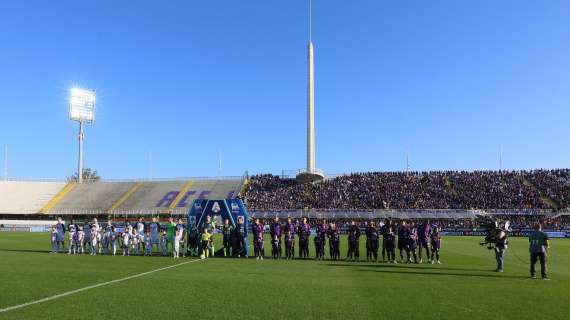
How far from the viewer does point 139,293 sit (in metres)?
11.6

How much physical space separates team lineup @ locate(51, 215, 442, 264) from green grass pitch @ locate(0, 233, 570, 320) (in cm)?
210

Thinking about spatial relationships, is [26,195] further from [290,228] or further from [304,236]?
[304,236]

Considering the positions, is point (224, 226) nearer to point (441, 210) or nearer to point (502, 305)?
point (502, 305)

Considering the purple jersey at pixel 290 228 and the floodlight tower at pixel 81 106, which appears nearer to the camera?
the purple jersey at pixel 290 228

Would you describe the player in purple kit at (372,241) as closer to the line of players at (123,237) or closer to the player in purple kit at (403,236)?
the player in purple kit at (403,236)

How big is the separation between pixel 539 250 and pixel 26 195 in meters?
81.9

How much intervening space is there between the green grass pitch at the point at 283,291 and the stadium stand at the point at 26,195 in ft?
210

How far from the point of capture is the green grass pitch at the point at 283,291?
31.2 ft

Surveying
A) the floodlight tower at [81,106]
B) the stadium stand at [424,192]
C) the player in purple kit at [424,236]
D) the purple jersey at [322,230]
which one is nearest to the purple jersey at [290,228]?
the purple jersey at [322,230]

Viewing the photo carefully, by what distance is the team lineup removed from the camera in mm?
20797

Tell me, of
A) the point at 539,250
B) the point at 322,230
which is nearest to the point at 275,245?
the point at 322,230

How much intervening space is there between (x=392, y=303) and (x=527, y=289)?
15.9 ft

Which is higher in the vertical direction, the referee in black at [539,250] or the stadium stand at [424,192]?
the stadium stand at [424,192]

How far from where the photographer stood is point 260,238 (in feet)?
71.8
